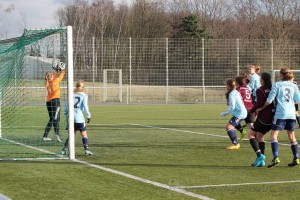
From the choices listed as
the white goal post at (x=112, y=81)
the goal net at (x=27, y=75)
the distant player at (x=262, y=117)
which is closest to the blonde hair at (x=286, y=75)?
the distant player at (x=262, y=117)

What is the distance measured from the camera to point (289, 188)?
305 inches

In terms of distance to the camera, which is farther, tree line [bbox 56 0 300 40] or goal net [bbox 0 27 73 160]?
tree line [bbox 56 0 300 40]

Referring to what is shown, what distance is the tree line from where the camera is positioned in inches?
2088

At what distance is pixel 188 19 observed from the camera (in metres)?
56.5

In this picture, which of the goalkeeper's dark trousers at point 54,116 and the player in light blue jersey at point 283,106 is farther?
the goalkeeper's dark trousers at point 54,116

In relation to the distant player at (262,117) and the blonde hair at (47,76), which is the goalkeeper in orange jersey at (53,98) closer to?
the blonde hair at (47,76)

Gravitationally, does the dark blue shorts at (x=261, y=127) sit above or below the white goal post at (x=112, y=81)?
Result: below

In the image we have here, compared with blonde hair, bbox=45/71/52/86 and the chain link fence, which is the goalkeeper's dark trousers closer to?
blonde hair, bbox=45/71/52/86

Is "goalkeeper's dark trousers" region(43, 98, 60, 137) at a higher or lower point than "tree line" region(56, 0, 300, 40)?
lower

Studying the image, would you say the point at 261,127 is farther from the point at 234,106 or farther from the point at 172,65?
the point at 172,65

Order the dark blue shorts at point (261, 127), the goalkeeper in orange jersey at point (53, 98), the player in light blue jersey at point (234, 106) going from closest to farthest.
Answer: the dark blue shorts at point (261, 127) → the player in light blue jersey at point (234, 106) → the goalkeeper in orange jersey at point (53, 98)

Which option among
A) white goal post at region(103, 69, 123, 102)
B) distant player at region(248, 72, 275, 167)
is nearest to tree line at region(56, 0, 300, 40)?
white goal post at region(103, 69, 123, 102)

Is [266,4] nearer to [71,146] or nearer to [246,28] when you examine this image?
[246,28]

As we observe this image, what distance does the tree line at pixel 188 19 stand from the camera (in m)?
53.0
